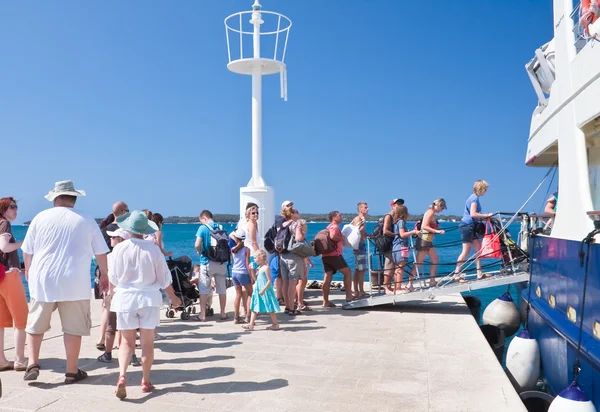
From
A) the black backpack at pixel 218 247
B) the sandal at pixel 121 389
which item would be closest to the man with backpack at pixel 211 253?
the black backpack at pixel 218 247

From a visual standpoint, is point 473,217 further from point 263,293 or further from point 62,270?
point 62,270

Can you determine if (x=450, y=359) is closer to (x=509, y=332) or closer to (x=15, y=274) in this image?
(x=509, y=332)

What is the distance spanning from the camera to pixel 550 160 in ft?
30.9

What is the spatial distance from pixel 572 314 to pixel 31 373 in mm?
5217

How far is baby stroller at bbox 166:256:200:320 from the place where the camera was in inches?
332

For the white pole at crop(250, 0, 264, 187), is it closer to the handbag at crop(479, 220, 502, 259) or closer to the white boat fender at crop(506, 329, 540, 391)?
the handbag at crop(479, 220, 502, 259)

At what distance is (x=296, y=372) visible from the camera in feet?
18.1

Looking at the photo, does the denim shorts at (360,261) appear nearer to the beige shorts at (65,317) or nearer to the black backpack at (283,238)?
the black backpack at (283,238)

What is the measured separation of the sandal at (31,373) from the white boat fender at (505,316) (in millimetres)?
7251

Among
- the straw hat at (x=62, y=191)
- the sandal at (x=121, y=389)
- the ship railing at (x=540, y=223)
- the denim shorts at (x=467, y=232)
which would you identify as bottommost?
the sandal at (x=121, y=389)

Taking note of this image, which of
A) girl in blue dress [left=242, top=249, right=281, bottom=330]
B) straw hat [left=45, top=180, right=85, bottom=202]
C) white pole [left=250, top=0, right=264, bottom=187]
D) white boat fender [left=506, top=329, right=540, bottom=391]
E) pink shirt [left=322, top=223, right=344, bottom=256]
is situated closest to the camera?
straw hat [left=45, top=180, right=85, bottom=202]

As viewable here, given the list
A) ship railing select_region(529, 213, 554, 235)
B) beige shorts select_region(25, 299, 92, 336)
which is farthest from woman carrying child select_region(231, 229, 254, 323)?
ship railing select_region(529, 213, 554, 235)

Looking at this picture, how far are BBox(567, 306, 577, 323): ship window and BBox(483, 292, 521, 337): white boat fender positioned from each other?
3804mm

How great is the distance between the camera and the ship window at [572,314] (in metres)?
5.46
